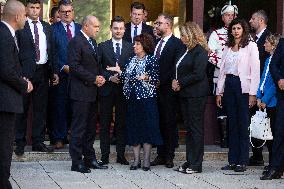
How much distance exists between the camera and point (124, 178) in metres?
10.1

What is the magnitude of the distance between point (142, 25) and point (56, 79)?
1.57 metres

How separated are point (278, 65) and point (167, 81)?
1.60m

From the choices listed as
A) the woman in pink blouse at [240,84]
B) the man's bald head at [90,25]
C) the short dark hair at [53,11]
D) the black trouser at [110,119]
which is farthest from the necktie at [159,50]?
the short dark hair at [53,11]

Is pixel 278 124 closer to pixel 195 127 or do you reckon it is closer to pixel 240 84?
pixel 240 84

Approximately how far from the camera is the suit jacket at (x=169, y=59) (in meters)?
11.0

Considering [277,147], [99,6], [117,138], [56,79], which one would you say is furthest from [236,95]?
[99,6]

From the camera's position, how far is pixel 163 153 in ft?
37.0

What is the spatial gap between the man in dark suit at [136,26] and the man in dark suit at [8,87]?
3.93 m

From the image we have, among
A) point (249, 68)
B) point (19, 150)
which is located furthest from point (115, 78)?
point (249, 68)

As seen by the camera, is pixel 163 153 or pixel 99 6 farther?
pixel 99 6

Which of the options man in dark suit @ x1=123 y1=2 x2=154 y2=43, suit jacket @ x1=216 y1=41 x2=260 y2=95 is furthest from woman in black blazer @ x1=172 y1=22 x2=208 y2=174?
man in dark suit @ x1=123 y1=2 x2=154 y2=43

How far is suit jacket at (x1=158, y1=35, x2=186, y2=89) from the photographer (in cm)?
1098

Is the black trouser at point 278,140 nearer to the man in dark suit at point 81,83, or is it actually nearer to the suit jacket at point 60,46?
the man in dark suit at point 81,83

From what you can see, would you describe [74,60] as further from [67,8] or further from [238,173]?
[238,173]
